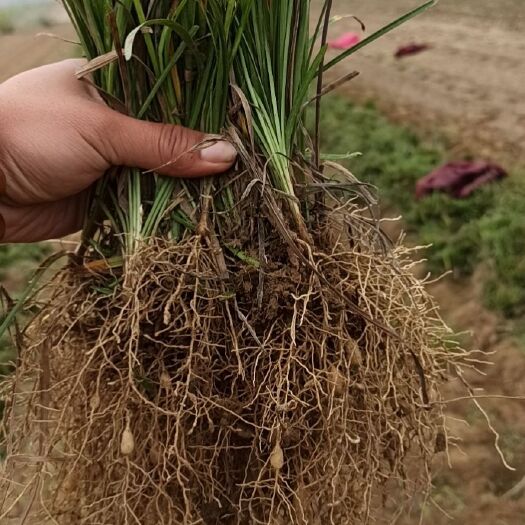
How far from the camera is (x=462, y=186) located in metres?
2.45

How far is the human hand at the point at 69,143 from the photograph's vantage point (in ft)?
3.08

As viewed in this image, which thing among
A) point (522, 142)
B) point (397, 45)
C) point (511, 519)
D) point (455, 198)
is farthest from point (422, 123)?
point (511, 519)

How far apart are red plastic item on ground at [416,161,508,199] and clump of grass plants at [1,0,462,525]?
4.86 feet

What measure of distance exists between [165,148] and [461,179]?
5.69 ft

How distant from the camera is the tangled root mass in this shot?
92 centimetres

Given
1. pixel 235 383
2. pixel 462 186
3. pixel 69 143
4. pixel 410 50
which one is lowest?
pixel 410 50

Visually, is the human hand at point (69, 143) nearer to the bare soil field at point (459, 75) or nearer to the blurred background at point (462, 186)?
the blurred background at point (462, 186)

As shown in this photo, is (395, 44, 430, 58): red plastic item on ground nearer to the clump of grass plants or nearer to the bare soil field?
the bare soil field

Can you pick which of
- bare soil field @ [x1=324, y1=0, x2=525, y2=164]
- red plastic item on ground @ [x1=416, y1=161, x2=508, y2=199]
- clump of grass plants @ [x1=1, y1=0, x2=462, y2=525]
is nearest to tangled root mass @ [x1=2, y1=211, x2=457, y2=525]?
clump of grass plants @ [x1=1, y1=0, x2=462, y2=525]

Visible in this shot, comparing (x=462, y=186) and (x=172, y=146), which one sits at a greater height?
(x=172, y=146)

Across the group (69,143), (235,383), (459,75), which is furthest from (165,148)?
(459,75)

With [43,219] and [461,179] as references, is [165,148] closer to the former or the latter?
[43,219]

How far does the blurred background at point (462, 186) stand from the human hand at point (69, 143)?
0.29ft

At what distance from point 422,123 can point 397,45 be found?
1.56m
